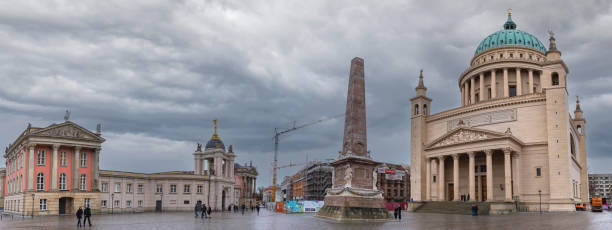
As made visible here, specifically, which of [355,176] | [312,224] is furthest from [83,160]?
[312,224]

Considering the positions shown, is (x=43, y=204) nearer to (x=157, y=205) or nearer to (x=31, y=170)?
(x=31, y=170)

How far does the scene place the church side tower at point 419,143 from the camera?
205 ft

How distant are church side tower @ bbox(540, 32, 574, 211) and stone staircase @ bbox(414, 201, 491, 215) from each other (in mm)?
8528

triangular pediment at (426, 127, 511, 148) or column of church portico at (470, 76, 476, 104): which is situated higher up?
column of church portico at (470, 76, 476, 104)

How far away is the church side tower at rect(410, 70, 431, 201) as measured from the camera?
205 ft

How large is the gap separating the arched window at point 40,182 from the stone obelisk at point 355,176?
106ft

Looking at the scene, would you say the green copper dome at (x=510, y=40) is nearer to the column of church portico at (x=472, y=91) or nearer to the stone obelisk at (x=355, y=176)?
the column of church portico at (x=472, y=91)

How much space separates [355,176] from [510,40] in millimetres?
52593

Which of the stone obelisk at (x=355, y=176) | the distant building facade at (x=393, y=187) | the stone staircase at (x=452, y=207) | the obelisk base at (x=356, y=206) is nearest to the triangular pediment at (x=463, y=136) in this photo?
the stone staircase at (x=452, y=207)

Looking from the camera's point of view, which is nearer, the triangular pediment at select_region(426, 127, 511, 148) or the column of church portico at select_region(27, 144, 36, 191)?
the column of church portico at select_region(27, 144, 36, 191)

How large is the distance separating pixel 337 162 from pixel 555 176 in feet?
101

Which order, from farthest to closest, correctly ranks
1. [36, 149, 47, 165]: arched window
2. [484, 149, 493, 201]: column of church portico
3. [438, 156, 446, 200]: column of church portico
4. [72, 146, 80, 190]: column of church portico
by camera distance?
[438, 156, 446, 200]: column of church portico, [484, 149, 493, 201]: column of church portico, [72, 146, 80, 190]: column of church portico, [36, 149, 47, 165]: arched window

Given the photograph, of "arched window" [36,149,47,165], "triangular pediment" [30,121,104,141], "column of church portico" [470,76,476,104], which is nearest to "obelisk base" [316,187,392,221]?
"triangular pediment" [30,121,104,141]

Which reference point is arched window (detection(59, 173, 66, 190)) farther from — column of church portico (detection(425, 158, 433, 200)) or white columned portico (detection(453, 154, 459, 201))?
white columned portico (detection(453, 154, 459, 201))
